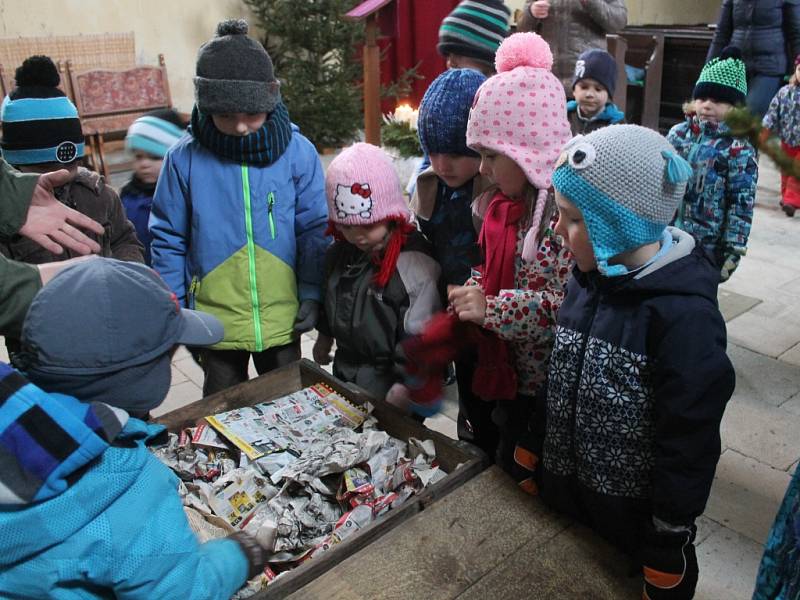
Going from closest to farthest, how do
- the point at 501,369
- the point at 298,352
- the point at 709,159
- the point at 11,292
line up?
1. the point at 11,292
2. the point at 501,369
3. the point at 298,352
4. the point at 709,159

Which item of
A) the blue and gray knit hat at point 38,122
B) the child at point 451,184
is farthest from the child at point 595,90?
the blue and gray knit hat at point 38,122

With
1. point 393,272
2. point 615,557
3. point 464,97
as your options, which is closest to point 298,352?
point 393,272

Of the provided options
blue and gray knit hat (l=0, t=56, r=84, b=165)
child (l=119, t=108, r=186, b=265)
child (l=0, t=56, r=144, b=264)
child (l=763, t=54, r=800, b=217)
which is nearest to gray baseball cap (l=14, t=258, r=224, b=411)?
child (l=0, t=56, r=144, b=264)

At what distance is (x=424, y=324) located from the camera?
2201mm

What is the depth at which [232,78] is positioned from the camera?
2264 mm

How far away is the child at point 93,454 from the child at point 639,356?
87 cm

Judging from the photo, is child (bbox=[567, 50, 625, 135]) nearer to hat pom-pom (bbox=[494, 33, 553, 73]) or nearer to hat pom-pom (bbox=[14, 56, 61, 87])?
hat pom-pom (bbox=[494, 33, 553, 73])

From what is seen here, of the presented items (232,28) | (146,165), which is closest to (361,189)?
(232,28)

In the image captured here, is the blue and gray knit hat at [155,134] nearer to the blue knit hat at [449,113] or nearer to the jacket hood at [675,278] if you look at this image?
the blue knit hat at [449,113]

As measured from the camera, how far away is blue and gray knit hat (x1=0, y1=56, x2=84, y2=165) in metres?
2.46

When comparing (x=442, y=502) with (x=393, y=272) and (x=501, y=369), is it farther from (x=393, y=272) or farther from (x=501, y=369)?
(x=393, y=272)

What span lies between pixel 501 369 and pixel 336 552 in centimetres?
81

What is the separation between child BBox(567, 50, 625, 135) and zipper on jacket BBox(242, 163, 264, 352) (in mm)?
2215

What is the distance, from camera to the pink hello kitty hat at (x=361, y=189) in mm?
2186
